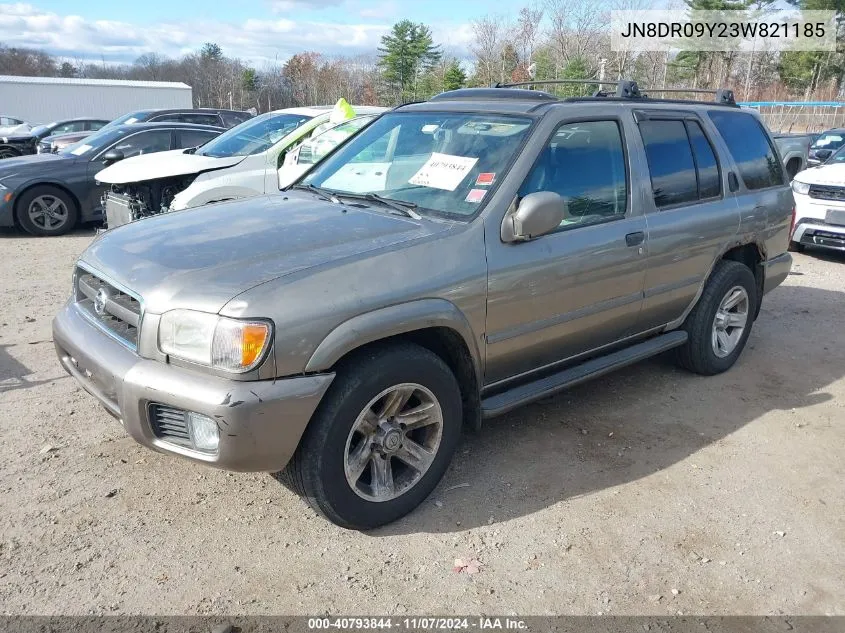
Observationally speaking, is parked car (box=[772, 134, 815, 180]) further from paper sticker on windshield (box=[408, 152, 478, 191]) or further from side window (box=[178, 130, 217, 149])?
paper sticker on windshield (box=[408, 152, 478, 191])

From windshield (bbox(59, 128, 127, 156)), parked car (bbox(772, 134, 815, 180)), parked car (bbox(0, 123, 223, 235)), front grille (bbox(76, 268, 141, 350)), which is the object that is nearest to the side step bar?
front grille (bbox(76, 268, 141, 350))

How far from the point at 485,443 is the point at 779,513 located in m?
1.55

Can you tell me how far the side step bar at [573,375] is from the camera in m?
3.50

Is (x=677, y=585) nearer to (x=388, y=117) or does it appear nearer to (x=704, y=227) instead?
(x=704, y=227)

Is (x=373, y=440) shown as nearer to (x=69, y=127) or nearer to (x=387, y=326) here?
(x=387, y=326)

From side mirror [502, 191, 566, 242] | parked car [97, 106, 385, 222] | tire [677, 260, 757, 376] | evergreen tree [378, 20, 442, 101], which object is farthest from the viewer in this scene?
evergreen tree [378, 20, 442, 101]

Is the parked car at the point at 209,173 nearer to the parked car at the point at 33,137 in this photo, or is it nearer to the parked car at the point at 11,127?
the parked car at the point at 33,137

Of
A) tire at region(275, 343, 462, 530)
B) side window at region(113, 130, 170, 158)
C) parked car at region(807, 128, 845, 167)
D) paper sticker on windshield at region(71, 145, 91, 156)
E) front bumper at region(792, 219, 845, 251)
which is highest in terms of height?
parked car at region(807, 128, 845, 167)

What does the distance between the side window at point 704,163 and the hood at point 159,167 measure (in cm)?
507

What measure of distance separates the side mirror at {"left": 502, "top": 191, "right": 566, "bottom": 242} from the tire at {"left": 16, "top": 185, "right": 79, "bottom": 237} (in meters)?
8.42

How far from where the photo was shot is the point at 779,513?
341 centimetres

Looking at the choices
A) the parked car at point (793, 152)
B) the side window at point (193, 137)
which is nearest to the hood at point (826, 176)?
the parked car at point (793, 152)

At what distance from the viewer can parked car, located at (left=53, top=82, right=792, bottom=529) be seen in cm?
269

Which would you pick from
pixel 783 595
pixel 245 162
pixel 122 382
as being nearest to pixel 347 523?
pixel 122 382
